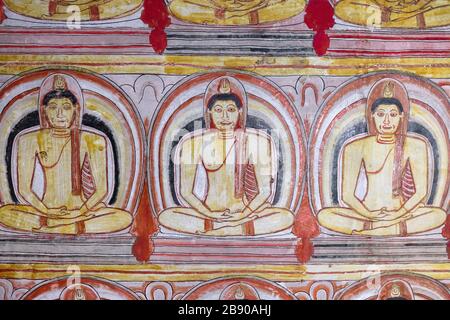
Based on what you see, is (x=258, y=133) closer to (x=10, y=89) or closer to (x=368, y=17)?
(x=368, y=17)

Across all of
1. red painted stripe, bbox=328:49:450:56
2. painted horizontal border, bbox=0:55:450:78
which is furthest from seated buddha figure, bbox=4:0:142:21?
red painted stripe, bbox=328:49:450:56

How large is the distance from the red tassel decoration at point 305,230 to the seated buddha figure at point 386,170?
213 mm

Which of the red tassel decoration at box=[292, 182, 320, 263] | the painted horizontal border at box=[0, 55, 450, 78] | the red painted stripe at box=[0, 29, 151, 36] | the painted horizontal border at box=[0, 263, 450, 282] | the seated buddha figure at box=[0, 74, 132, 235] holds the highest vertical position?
the red painted stripe at box=[0, 29, 151, 36]

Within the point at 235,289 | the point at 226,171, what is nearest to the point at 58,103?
the point at 226,171

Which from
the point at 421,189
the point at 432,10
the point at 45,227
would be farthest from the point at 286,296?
the point at 432,10

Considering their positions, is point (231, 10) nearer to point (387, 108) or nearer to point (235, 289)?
point (387, 108)

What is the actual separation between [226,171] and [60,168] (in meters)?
1.21

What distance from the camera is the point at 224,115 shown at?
540 cm

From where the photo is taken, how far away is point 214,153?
540 centimetres

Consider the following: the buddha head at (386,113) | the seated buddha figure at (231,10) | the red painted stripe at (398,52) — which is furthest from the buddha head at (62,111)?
the buddha head at (386,113)

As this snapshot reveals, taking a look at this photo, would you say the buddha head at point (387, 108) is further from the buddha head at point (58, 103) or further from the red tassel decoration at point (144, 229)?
the buddha head at point (58, 103)

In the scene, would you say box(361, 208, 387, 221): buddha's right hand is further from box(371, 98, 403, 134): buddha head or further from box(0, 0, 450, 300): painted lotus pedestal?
box(371, 98, 403, 134): buddha head

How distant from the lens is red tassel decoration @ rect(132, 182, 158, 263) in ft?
17.8

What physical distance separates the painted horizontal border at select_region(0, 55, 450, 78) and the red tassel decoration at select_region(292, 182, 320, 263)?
91 centimetres
